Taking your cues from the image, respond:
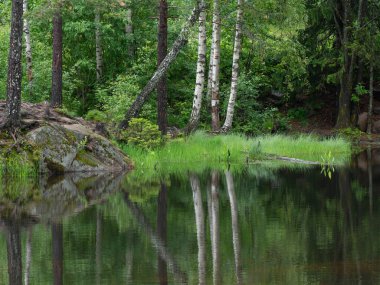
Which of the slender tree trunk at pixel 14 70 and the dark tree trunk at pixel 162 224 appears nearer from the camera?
the dark tree trunk at pixel 162 224

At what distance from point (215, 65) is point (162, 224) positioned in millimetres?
18115

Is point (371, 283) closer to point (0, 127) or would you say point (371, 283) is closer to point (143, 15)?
point (0, 127)

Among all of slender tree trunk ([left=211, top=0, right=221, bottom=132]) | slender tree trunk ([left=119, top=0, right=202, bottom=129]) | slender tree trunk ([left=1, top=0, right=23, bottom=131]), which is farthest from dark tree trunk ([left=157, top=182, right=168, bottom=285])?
slender tree trunk ([left=211, top=0, right=221, bottom=132])

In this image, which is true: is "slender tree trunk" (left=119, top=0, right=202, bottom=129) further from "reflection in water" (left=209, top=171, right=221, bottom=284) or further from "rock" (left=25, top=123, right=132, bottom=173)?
"reflection in water" (left=209, top=171, right=221, bottom=284)

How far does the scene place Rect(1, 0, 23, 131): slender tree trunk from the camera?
1841 cm

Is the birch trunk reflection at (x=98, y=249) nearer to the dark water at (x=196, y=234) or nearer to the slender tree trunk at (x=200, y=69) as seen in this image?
the dark water at (x=196, y=234)

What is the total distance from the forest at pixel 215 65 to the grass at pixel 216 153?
273 centimetres

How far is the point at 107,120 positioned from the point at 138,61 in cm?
832

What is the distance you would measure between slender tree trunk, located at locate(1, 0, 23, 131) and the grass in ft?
10.8

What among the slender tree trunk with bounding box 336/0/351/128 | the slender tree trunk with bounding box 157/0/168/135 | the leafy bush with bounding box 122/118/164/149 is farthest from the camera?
the slender tree trunk with bounding box 336/0/351/128

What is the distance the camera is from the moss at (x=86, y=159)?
19.8 metres

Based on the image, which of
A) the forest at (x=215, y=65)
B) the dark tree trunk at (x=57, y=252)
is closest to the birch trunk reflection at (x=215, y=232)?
the dark tree trunk at (x=57, y=252)

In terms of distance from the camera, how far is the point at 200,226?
35.0ft

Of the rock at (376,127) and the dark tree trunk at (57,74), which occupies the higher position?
the dark tree trunk at (57,74)
